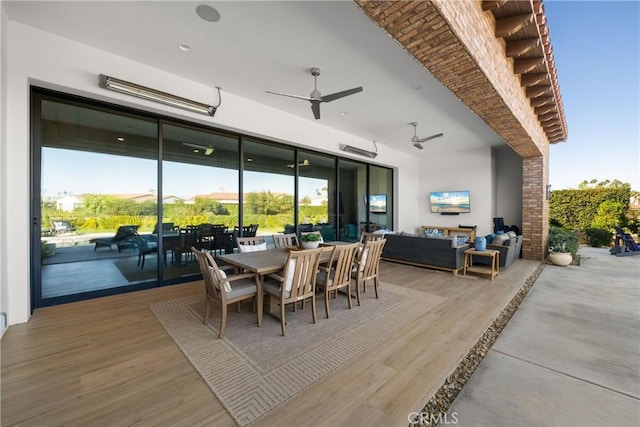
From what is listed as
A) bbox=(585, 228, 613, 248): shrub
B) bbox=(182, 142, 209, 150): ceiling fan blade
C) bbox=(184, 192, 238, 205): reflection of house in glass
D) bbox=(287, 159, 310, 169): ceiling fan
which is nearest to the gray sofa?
bbox=(287, 159, 310, 169): ceiling fan

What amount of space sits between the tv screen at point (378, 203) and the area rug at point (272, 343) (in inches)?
187

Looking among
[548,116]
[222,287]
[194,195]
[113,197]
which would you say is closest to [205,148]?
[194,195]

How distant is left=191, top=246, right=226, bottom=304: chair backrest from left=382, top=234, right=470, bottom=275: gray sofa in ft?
13.5

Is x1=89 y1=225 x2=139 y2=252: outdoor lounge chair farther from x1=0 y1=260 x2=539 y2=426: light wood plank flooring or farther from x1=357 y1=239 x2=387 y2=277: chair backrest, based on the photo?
x1=357 y1=239 x2=387 y2=277: chair backrest

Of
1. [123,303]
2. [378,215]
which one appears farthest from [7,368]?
[378,215]

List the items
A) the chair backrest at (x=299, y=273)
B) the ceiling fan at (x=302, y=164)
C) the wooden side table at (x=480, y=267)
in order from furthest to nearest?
the ceiling fan at (x=302, y=164), the wooden side table at (x=480, y=267), the chair backrest at (x=299, y=273)

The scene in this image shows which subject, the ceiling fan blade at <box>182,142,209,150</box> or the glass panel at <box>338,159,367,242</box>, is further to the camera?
the glass panel at <box>338,159,367,242</box>

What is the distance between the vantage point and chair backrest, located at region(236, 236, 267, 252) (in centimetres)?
367

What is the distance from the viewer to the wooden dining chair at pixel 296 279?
98.6 inches

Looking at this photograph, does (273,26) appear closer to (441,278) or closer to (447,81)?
(447,81)

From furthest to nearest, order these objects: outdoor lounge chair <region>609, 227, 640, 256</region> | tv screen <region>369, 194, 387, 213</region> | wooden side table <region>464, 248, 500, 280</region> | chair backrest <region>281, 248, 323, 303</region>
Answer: tv screen <region>369, 194, 387, 213</region>, outdoor lounge chair <region>609, 227, 640, 256</region>, wooden side table <region>464, 248, 500, 280</region>, chair backrest <region>281, 248, 323, 303</region>

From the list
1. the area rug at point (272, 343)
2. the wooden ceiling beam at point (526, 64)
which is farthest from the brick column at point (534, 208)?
the area rug at point (272, 343)

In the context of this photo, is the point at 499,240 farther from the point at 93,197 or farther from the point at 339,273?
the point at 93,197

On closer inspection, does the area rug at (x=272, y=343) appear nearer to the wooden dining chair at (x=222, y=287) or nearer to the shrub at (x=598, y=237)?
the wooden dining chair at (x=222, y=287)
